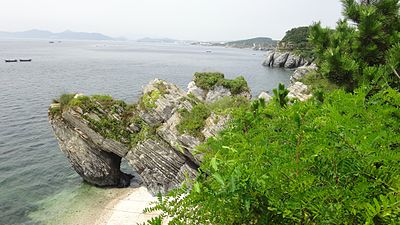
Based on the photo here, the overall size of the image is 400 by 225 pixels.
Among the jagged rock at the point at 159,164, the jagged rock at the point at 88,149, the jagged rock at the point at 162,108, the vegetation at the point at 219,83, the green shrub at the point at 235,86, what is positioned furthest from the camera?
the vegetation at the point at 219,83

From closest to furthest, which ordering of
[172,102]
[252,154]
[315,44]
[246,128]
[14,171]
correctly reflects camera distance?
[252,154] < [246,128] < [315,44] < [172,102] < [14,171]

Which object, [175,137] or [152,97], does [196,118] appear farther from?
[152,97]

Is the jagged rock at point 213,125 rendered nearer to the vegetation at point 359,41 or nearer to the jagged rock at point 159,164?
the jagged rock at point 159,164

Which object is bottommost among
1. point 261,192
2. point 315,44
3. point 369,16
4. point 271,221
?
point 271,221

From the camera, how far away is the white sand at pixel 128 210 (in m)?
19.6

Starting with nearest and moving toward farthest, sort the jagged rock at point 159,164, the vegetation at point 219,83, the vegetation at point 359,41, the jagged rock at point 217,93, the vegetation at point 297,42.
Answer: the vegetation at point 359,41 < the jagged rock at point 159,164 < the jagged rock at point 217,93 < the vegetation at point 219,83 < the vegetation at point 297,42

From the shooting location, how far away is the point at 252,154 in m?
4.09

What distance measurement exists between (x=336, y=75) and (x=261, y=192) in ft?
33.2

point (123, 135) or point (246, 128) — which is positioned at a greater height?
point (246, 128)

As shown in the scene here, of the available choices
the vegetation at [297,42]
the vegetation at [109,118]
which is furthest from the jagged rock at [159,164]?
the vegetation at [297,42]

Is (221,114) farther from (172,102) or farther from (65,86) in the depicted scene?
(65,86)

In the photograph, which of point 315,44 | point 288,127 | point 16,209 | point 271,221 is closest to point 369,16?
point 315,44

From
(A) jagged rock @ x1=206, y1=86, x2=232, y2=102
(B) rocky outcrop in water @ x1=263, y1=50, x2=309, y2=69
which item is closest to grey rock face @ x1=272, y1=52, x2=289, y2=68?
(B) rocky outcrop in water @ x1=263, y1=50, x2=309, y2=69

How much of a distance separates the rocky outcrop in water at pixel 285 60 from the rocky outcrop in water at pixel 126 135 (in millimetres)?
94113
